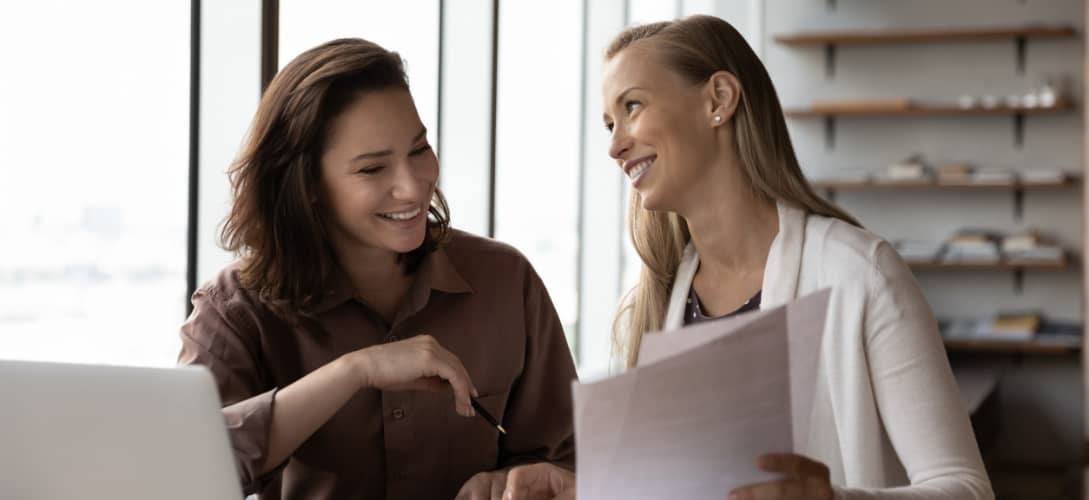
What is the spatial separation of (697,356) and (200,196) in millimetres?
1558

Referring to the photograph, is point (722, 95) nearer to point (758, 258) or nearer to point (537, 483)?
point (758, 258)

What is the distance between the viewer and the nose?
1.66 meters

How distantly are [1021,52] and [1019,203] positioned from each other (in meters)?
0.66

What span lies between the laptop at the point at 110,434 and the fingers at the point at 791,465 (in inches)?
18.5

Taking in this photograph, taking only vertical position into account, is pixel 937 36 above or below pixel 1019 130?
above

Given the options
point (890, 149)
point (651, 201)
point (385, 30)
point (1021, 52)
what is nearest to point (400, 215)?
point (651, 201)

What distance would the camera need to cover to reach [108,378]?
3.30 ft

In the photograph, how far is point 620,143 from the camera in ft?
5.46

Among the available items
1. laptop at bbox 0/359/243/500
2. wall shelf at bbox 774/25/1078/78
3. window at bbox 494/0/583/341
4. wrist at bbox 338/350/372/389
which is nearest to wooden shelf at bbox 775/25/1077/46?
wall shelf at bbox 774/25/1078/78

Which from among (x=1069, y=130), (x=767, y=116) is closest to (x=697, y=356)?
(x=767, y=116)

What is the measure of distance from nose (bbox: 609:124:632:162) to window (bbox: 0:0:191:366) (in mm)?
966

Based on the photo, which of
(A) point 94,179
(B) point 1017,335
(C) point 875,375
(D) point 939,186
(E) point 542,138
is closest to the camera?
(C) point 875,375

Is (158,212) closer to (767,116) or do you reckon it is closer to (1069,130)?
(767,116)

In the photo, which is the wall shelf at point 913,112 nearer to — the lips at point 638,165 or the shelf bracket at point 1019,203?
the shelf bracket at point 1019,203
